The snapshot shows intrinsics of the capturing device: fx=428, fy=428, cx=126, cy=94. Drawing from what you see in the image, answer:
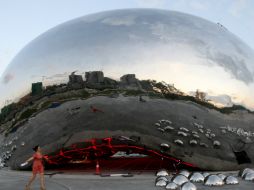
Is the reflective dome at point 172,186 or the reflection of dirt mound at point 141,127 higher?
the reflection of dirt mound at point 141,127

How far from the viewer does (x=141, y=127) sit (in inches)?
382

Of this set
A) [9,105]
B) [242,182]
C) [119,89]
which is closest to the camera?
[242,182]

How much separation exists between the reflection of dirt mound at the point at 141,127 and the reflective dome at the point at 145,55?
2.06 feet

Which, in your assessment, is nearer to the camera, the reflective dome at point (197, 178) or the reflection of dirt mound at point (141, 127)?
the reflective dome at point (197, 178)

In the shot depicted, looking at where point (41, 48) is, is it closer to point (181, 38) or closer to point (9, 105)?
point (9, 105)

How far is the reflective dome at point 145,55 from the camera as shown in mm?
10398

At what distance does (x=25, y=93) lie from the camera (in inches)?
440

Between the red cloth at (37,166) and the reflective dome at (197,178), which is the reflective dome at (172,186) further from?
the red cloth at (37,166)

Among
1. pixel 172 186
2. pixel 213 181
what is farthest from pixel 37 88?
pixel 213 181

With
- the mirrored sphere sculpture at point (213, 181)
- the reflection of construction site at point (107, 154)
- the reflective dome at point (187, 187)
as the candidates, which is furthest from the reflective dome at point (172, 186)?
the reflection of construction site at point (107, 154)

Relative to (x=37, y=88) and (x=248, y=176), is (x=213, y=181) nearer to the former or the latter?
(x=248, y=176)

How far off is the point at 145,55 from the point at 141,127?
1.89 m

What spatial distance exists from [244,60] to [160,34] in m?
2.68

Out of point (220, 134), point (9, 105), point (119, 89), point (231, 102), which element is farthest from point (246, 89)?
point (9, 105)
